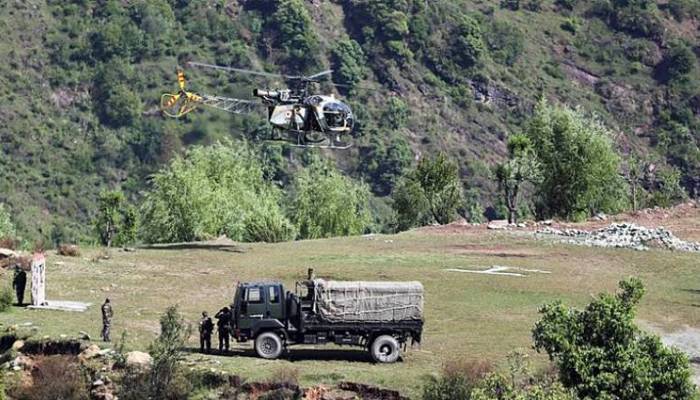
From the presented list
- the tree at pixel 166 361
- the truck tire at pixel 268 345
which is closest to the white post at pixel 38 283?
the tree at pixel 166 361

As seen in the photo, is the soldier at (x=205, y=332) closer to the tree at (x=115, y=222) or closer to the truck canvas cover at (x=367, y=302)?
the truck canvas cover at (x=367, y=302)

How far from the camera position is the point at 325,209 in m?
102

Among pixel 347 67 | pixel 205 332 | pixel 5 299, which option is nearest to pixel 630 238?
pixel 205 332

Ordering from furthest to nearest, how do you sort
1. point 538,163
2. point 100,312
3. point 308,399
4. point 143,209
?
1. point 538,163
2. point 143,209
3. point 100,312
4. point 308,399

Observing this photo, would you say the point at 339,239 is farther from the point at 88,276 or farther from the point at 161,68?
the point at 161,68

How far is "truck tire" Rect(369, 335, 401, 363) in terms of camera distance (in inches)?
1810

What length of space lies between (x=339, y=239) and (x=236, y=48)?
12080 cm

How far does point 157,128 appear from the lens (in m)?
176

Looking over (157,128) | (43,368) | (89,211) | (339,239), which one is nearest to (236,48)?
(157,128)

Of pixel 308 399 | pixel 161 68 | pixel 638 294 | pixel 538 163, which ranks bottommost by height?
pixel 308 399

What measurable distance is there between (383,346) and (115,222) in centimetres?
7027

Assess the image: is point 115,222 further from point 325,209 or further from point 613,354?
point 613,354

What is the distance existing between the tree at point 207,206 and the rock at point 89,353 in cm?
3538

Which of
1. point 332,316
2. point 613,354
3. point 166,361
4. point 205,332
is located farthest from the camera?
point 205,332
